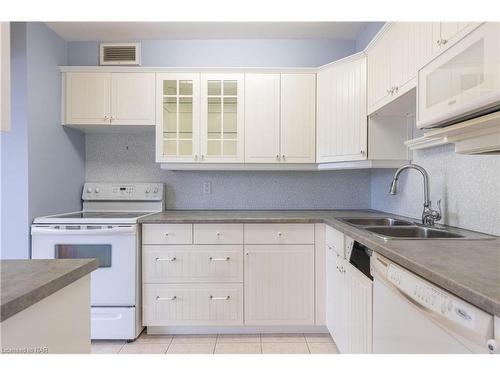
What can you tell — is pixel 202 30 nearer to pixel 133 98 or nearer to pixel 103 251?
pixel 133 98

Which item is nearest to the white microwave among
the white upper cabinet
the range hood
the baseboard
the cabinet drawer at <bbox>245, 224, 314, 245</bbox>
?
the range hood

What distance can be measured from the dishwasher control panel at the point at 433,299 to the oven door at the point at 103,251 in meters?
1.73

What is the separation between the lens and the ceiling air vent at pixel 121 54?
2588 mm

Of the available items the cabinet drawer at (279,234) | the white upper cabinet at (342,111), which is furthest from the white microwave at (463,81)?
the cabinet drawer at (279,234)

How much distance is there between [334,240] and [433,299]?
1.11 meters

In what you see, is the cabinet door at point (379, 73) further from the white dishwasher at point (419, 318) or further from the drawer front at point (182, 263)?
the drawer front at point (182, 263)

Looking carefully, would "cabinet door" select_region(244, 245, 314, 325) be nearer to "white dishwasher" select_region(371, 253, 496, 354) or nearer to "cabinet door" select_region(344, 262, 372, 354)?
"cabinet door" select_region(344, 262, 372, 354)

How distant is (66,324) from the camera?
2.76 feet

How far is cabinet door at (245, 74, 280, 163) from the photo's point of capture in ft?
8.10

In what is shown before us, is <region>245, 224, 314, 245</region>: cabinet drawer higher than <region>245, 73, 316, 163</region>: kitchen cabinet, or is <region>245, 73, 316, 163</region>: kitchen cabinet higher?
<region>245, 73, 316, 163</region>: kitchen cabinet

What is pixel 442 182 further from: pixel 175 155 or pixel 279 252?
pixel 175 155

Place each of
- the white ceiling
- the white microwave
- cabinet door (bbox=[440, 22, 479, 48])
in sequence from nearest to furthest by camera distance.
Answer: the white microwave → cabinet door (bbox=[440, 22, 479, 48]) → the white ceiling

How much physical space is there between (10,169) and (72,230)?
62 centimetres

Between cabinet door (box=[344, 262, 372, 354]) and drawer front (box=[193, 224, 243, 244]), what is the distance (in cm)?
81
